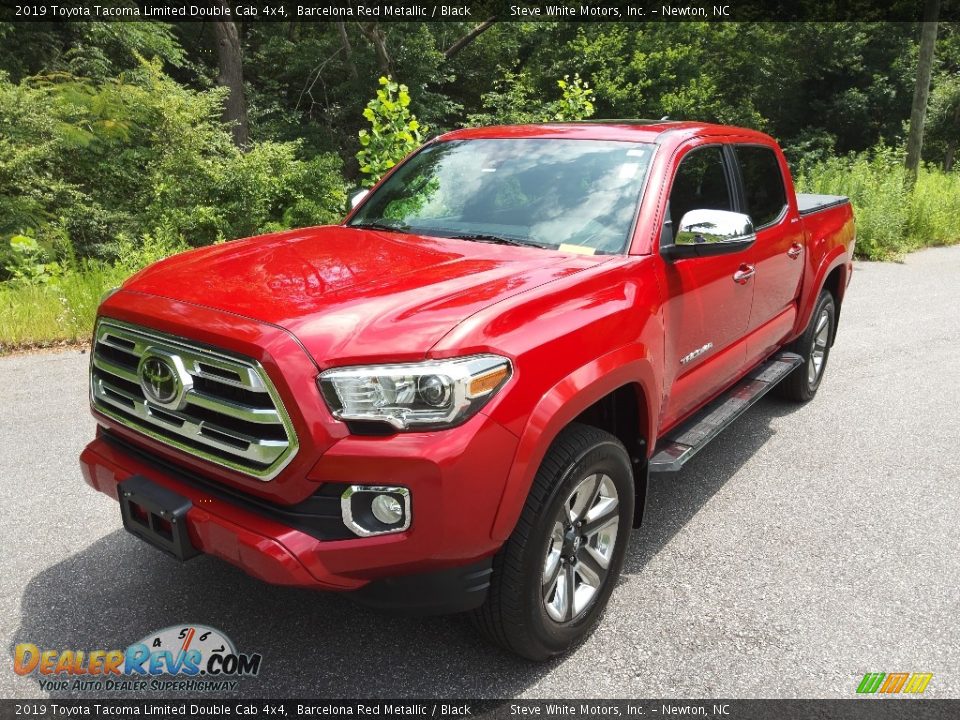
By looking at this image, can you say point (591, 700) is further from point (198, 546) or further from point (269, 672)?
point (198, 546)

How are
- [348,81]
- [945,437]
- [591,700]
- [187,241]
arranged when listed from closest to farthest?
1. [591,700]
2. [945,437]
3. [187,241]
4. [348,81]

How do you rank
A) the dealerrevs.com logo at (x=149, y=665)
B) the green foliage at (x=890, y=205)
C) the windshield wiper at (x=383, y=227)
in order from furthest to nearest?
the green foliage at (x=890, y=205) < the windshield wiper at (x=383, y=227) < the dealerrevs.com logo at (x=149, y=665)

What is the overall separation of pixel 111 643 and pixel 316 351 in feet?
4.92

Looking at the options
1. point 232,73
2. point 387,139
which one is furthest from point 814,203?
point 232,73

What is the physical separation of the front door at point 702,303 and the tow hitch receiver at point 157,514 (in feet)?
6.37

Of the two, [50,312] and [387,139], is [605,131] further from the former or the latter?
[50,312]

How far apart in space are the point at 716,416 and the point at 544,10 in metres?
24.0

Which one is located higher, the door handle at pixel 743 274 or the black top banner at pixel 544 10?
the black top banner at pixel 544 10

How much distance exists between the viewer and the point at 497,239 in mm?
3301

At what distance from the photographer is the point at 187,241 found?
10.9 metres

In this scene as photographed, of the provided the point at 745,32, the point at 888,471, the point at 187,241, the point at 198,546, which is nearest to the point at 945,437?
the point at 888,471

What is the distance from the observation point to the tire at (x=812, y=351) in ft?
17.1

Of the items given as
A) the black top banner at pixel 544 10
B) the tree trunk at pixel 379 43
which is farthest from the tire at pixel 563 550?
the tree trunk at pixel 379 43

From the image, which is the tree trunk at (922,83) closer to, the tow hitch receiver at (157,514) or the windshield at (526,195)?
the windshield at (526,195)
